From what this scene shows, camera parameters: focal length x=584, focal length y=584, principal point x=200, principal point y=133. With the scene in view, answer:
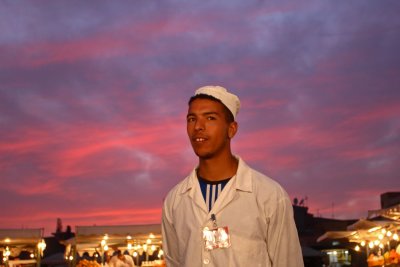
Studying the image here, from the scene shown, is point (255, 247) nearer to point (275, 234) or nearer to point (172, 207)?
point (275, 234)

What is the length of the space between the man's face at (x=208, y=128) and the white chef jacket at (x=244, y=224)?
153 mm

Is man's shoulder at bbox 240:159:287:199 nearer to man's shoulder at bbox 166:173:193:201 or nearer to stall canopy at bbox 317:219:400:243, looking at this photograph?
man's shoulder at bbox 166:173:193:201

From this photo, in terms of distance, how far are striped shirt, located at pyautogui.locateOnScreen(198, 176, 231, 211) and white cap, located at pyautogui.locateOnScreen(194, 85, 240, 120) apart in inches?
13.4

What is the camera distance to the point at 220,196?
2.61 metres

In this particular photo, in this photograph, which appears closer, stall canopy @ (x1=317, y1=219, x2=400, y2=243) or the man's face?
the man's face

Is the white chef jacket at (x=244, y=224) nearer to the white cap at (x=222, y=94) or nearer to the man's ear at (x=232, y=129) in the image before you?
the man's ear at (x=232, y=129)

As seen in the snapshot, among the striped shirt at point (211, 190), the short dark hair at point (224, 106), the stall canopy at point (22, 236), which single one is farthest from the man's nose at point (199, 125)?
the stall canopy at point (22, 236)

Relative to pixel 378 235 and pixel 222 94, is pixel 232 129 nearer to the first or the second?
pixel 222 94

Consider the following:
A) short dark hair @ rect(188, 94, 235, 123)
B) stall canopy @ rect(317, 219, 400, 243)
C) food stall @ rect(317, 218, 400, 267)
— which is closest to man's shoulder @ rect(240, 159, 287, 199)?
short dark hair @ rect(188, 94, 235, 123)

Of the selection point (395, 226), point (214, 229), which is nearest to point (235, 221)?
point (214, 229)

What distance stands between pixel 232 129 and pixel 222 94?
19cm

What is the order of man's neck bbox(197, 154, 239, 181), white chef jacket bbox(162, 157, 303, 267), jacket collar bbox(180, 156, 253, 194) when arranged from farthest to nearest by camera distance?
man's neck bbox(197, 154, 239, 181) < jacket collar bbox(180, 156, 253, 194) < white chef jacket bbox(162, 157, 303, 267)

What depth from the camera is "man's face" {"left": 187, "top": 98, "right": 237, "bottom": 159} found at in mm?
2668

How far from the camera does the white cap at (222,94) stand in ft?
8.82
